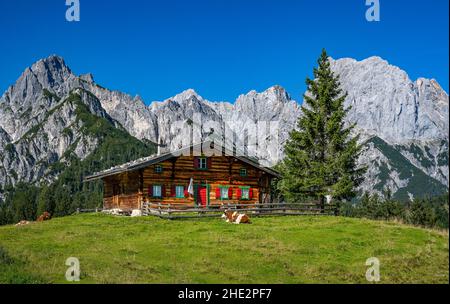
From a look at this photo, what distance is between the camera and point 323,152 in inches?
1720

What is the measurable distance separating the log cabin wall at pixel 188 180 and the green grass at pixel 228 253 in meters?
12.9

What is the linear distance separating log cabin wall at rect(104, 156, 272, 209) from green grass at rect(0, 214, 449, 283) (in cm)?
1289

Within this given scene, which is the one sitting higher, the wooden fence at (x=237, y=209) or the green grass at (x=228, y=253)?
the wooden fence at (x=237, y=209)

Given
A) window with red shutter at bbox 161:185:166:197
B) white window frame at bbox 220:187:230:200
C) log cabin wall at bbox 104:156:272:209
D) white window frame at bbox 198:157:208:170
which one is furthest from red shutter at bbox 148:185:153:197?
white window frame at bbox 220:187:230:200

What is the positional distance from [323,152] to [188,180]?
12.5 metres

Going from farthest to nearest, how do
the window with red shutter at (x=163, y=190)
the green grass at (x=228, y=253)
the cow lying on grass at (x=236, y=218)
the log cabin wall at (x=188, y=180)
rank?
the window with red shutter at (x=163, y=190), the log cabin wall at (x=188, y=180), the cow lying on grass at (x=236, y=218), the green grass at (x=228, y=253)

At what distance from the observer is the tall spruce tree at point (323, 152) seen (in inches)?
1635

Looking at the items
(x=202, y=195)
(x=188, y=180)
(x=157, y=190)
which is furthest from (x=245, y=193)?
(x=157, y=190)

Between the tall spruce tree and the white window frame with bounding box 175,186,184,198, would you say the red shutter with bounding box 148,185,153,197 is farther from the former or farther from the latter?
the tall spruce tree

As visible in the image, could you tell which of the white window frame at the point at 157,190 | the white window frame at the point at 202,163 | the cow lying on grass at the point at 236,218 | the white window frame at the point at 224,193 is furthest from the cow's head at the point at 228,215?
the white window frame at the point at 202,163

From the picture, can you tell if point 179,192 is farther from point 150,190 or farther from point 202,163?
point 202,163

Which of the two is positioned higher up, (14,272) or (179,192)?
(179,192)

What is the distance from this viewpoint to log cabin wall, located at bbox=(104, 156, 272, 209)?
1704 inches

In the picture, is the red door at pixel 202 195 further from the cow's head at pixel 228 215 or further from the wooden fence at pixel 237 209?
the cow's head at pixel 228 215
